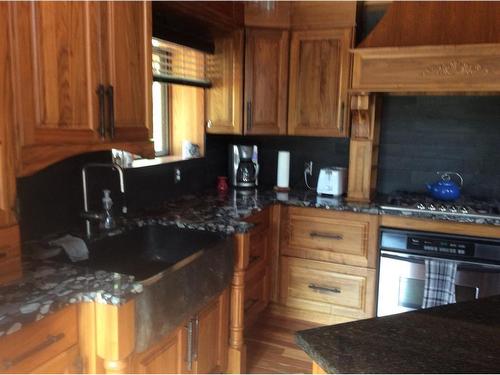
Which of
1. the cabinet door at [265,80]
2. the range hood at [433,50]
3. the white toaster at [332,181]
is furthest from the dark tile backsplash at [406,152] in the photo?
the range hood at [433,50]

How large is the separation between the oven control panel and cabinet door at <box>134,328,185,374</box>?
1.56 meters

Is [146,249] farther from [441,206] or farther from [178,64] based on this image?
[441,206]

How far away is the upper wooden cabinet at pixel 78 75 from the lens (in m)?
1.38

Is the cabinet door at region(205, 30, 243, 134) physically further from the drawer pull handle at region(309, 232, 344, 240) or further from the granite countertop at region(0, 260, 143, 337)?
the granite countertop at region(0, 260, 143, 337)

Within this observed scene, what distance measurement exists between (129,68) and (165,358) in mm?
1129

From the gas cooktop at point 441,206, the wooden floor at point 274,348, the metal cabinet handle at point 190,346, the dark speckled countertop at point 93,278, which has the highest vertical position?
the gas cooktop at point 441,206

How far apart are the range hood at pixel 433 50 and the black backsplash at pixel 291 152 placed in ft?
2.39

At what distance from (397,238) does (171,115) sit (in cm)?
171

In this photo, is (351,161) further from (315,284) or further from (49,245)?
(49,245)

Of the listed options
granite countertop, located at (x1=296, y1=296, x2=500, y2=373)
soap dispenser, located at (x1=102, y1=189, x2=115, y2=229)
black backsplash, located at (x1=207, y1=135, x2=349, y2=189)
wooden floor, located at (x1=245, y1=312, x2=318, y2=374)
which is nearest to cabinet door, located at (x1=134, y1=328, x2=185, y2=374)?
soap dispenser, located at (x1=102, y1=189, x2=115, y2=229)

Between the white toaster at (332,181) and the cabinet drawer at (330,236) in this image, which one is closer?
the cabinet drawer at (330,236)

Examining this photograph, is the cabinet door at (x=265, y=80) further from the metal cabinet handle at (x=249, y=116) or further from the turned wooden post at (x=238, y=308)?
the turned wooden post at (x=238, y=308)

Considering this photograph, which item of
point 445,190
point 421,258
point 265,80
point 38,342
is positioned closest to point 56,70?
point 38,342

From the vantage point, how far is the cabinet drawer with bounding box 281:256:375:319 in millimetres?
2836
